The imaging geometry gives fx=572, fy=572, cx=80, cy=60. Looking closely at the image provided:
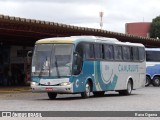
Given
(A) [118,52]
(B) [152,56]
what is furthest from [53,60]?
(B) [152,56]

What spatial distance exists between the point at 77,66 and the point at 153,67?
19.1m

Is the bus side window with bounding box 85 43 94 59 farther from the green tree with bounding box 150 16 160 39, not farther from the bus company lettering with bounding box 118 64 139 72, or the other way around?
the green tree with bounding box 150 16 160 39

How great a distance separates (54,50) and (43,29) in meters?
13.8

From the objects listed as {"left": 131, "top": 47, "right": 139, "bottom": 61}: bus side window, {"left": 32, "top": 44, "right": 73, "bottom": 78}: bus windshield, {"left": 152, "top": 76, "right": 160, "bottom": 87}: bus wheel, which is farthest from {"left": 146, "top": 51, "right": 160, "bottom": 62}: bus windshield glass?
{"left": 32, "top": 44, "right": 73, "bottom": 78}: bus windshield

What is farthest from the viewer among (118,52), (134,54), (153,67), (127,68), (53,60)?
(153,67)

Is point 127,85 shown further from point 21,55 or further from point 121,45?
point 21,55

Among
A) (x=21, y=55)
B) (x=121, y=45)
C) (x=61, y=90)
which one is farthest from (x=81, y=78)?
(x=21, y=55)

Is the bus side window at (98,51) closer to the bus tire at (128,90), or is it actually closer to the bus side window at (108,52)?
the bus side window at (108,52)

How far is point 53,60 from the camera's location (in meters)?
24.5

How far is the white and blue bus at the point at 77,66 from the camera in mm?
24359

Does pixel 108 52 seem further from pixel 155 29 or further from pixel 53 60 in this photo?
pixel 155 29

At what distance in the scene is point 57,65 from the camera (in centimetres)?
2444

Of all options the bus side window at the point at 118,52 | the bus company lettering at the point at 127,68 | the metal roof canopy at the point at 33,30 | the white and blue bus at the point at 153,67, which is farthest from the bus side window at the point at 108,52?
the white and blue bus at the point at 153,67

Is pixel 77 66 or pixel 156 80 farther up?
pixel 77 66
